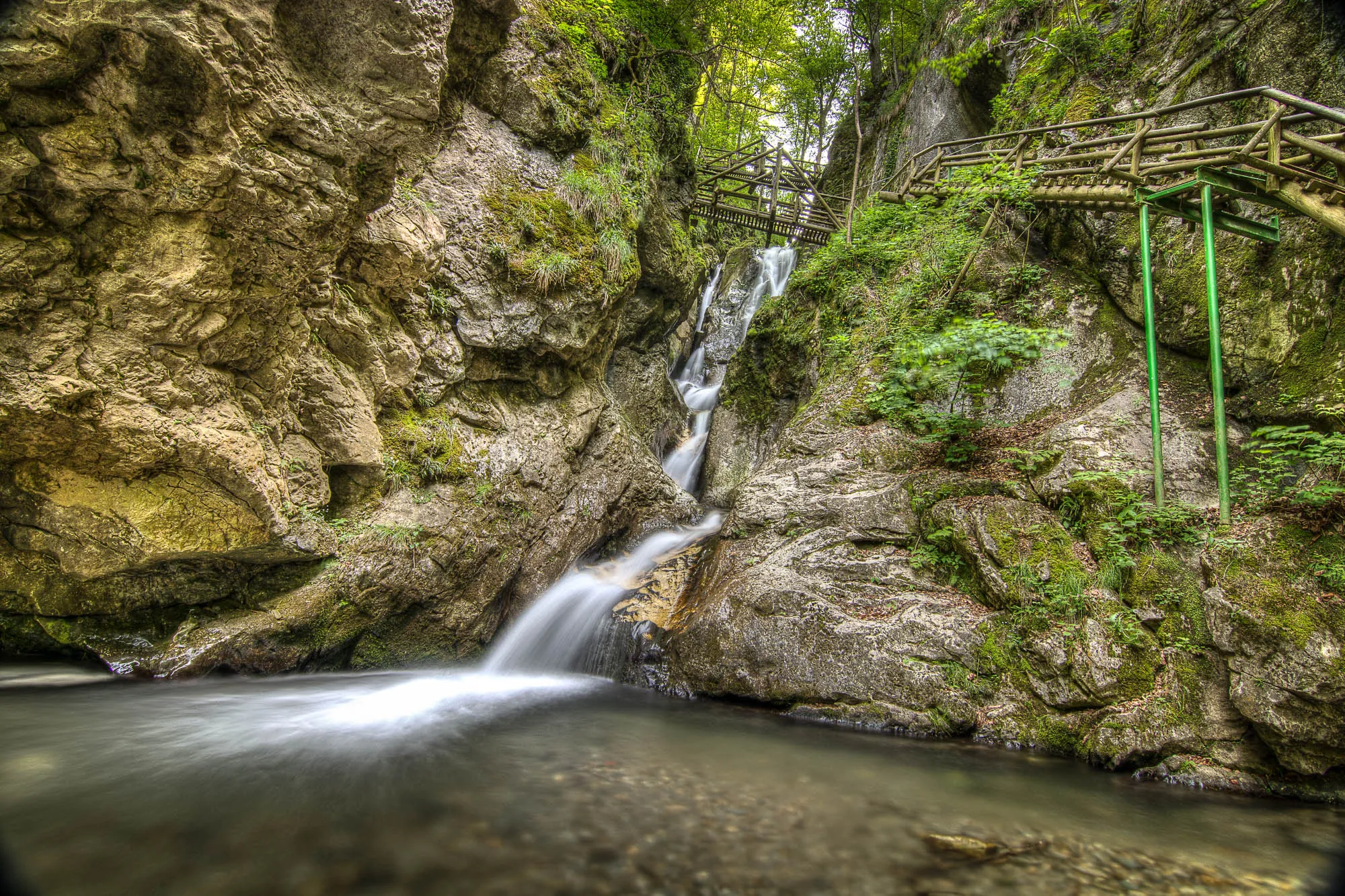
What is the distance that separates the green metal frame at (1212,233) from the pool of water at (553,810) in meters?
2.77

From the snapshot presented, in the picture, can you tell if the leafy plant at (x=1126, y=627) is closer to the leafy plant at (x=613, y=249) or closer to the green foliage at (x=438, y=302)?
the leafy plant at (x=613, y=249)

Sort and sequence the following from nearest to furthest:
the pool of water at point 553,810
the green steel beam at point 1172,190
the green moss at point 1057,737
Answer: the pool of water at point 553,810 → the green moss at point 1057,737 → the green steel beam at point 1172,190

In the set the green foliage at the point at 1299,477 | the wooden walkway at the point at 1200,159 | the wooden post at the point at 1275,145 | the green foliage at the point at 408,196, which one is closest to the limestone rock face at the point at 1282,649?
the green foliage at the point at 1299,477

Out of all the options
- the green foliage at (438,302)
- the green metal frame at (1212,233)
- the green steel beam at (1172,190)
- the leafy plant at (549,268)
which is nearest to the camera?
the green metal frame at (1212,233)

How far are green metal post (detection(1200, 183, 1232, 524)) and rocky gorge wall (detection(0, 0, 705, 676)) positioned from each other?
6986 millimetres

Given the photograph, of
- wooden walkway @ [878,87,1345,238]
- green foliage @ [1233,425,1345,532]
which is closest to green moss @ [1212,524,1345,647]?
green foliage @ [1233,425,1345,532]

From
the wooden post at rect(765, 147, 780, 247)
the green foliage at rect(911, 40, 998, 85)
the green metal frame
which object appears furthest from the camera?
the wooden post at rect(765, 147, 780, 247)

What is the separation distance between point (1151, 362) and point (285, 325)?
836cm

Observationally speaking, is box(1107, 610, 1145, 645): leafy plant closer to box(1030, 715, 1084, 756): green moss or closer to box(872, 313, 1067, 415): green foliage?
box(1030, 715, 1084, 756): green moss

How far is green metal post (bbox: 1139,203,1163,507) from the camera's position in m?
5.38

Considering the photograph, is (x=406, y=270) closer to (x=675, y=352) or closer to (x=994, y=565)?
(x=994, y=565)

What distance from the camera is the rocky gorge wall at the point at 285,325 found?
373 cm

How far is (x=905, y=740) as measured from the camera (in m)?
4.95

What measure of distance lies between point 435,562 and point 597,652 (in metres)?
2.24
